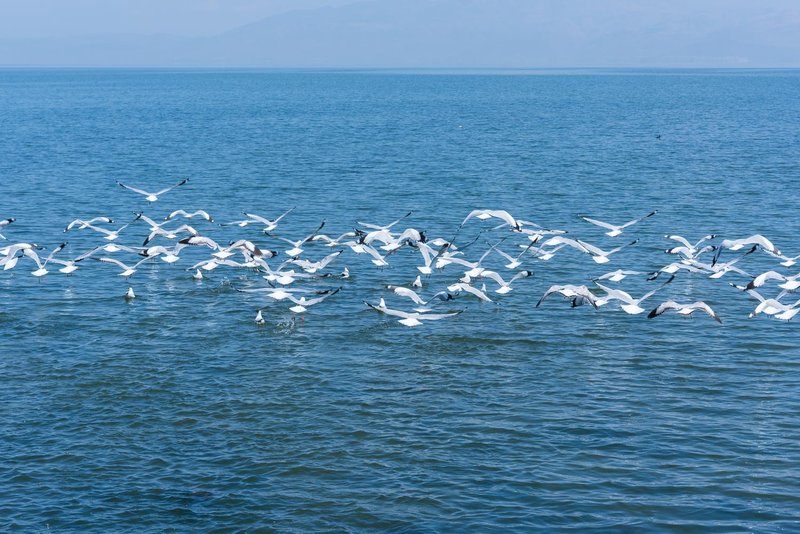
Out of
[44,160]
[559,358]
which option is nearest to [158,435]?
[559,358]

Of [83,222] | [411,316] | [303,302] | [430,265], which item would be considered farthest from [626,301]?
[83,222]

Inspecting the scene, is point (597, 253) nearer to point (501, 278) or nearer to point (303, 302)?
point (501, 278)

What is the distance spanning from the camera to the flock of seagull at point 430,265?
35.1 meters

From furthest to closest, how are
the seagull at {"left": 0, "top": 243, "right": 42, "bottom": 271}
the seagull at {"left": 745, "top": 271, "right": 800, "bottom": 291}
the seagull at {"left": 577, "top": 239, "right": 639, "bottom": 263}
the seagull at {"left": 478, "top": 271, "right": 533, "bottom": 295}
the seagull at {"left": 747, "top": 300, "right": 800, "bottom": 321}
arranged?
the seagull at {"left": 577, "top": 239, "right": 639, "bottom": 263} < the seagull at {"left": 0, "top": 243, "right": 42, "bottom": 271} < the seagull at {"left": 478, "top": 271, "right": 533, "bottom": 295} < the seagull at {"left": 745, "top": 271, "right": 800, "bottom": 291} < the seagull at {"left": 747, "top": 300, "right": 800, "bottom": 321}

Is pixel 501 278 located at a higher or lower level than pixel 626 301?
lower

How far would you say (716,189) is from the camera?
62.5 metres

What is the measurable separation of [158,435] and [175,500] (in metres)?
3.59

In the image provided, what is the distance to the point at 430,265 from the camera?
132 feet

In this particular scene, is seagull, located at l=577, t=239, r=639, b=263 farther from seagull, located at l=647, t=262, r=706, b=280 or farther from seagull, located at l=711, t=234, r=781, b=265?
seagull, located at l=711, t=234, r=781, b=265

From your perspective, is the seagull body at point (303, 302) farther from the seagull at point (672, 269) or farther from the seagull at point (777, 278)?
the seagull at point (777, 278)

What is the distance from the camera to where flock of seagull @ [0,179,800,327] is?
115 feet

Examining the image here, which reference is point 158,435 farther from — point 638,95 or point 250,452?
point 638,95

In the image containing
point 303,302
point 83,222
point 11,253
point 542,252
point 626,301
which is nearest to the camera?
Result: point 626,301

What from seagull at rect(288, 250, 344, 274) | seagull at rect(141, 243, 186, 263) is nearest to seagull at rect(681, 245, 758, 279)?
seagull at rect(288, 250, 344, 274)
